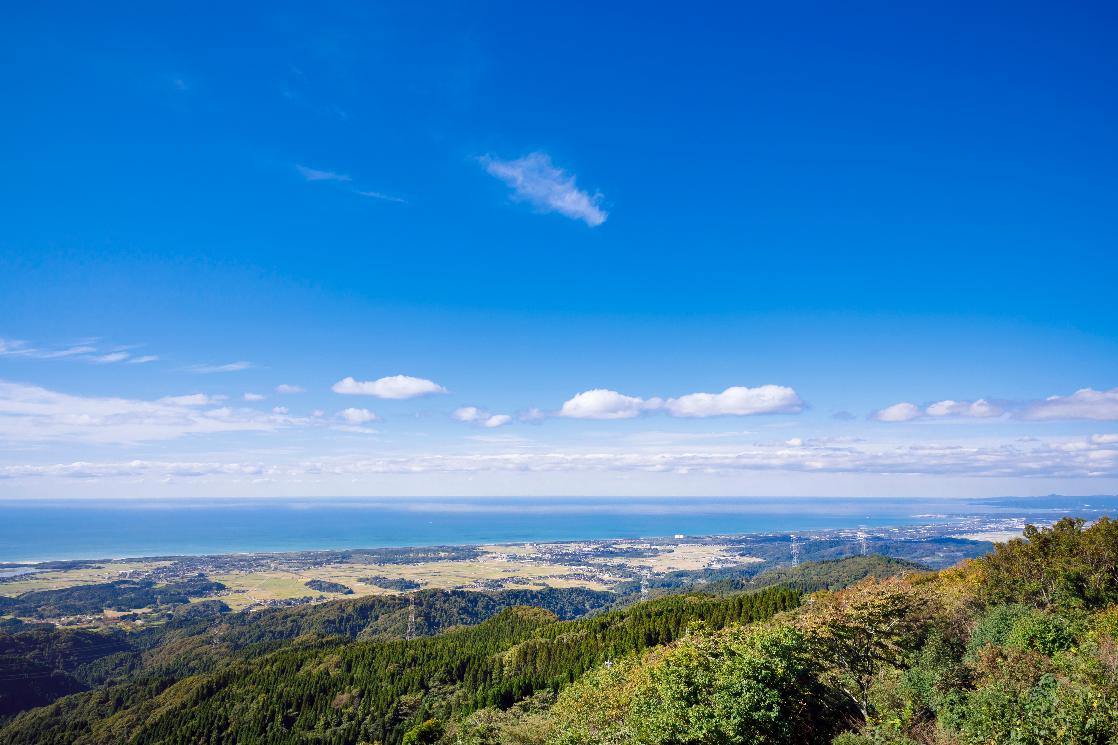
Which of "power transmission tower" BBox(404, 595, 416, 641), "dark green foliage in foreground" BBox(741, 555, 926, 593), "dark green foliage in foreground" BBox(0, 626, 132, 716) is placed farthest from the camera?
"power transmission tower" BBox(404, 595, 416, 641)

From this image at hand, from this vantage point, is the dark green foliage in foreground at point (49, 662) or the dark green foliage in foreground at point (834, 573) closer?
the dark green foliage in foreground at point (49, 662)

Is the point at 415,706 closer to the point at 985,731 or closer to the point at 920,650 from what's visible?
the point at 920,650

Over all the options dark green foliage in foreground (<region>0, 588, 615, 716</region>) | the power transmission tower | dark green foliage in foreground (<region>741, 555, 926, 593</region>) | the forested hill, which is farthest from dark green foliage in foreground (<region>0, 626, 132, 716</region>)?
dark green foliage in foreground (<region>741, 555, 926, 593</region>)

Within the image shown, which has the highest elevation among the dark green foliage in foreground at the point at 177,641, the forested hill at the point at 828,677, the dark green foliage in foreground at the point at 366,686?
the forested hill at the point at 828,677

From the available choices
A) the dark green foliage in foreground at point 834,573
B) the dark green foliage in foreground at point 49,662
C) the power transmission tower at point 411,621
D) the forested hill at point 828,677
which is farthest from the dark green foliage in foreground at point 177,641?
the dark green foliage in foreground at point 834,573

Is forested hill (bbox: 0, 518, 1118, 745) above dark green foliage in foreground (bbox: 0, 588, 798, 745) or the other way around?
above

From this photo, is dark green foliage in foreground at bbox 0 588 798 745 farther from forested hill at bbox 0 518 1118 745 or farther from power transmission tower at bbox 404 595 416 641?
power transmission tower at bbox 404 595 416 641

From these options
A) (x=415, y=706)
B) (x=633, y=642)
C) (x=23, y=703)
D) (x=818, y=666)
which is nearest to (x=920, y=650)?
(x=818, y=666)

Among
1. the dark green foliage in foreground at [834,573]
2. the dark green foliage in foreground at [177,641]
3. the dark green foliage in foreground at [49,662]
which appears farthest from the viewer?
the dark green foliage in foreground at [834,573]

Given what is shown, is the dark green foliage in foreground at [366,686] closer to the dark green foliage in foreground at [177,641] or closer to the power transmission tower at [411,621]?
the dark green foliage in foreground at [177,641]

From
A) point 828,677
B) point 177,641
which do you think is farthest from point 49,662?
point 828,677

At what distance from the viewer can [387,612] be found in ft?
615

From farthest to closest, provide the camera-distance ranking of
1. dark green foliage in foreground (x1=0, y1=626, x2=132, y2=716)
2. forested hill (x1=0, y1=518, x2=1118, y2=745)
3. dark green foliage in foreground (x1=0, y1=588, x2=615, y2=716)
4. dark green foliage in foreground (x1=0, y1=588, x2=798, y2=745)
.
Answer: dark green foliage in foreground (x1=0, y1=588, x2=615, y2=716) → dark green foliage in foreground (x1=0, y1=626, x2=132, y2=716) → dark green foliage in foreground (x1=0, y1=588, x2=798, y2=745) → forested hill (x1=0, y1=518, x2=1118, y2=745)

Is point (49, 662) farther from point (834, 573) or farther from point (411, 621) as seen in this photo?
point (834, 573)
